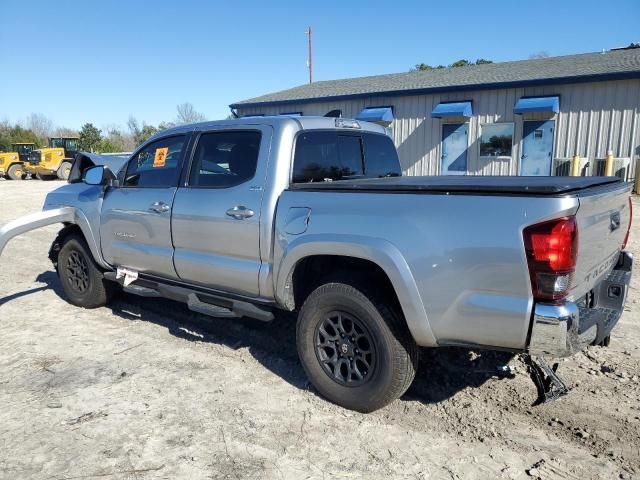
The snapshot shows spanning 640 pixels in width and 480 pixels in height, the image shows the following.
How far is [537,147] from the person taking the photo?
1638cm

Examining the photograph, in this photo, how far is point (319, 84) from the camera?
82.3 ft

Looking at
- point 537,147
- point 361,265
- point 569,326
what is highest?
point 537,147

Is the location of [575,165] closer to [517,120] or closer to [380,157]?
[517,120]

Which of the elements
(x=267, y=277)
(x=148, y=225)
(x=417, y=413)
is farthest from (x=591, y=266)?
(x=148, y=225)

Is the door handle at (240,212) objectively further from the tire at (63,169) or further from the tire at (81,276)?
the tire at (63,169)

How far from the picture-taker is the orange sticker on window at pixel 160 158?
15.2 feet

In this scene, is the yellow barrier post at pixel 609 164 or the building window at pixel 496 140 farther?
the building window at pixel 496 140

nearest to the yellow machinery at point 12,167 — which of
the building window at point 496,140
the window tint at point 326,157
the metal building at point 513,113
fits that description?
the metal building at point 513,113

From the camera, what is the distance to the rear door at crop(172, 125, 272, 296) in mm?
3779

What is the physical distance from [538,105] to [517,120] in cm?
106

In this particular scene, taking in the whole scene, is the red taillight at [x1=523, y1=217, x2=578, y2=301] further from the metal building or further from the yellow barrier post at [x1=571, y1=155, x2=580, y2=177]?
the metal building

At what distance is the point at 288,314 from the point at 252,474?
254 centimetres

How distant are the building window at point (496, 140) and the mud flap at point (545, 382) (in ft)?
48.0

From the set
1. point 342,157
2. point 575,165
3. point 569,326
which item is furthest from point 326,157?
point 575,165
